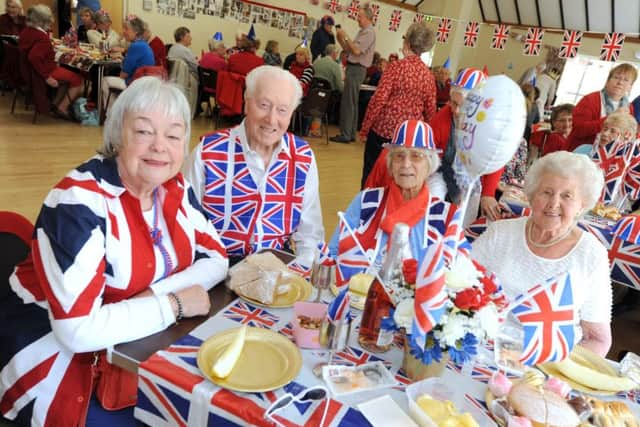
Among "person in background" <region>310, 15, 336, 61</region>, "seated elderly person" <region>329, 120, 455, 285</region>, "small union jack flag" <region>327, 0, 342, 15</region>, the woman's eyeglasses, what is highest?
"small union jack flag" <region>327, 0, 342, 15</region>

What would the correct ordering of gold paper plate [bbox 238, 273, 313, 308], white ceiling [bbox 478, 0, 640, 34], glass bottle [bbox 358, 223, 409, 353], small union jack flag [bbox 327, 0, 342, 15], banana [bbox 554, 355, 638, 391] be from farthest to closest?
white ceiling [bbox 478, 0, 640, 34] < small union jack flag [bbox 327, 0, 342, 15] < gold paper plate [bbox 238, 273, 313, 308] < banana [bbox 554, 355, 638, 391] < glass bottle [bbox 358, 223, 409, 353]

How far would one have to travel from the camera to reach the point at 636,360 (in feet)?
4.38

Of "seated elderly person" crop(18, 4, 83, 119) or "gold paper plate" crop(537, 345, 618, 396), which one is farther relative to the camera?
"seated elderly person" crop(18, 4, 83, 119)

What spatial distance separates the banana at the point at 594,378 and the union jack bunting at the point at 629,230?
5.01ft

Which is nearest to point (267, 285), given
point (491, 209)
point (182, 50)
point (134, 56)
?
point (491, 209)

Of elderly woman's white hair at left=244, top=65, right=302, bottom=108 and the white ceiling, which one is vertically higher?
the white ceiling

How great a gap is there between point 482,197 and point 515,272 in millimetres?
1268

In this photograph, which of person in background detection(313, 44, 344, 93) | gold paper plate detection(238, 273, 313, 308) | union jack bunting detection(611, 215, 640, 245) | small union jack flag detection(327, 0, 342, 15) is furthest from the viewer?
small union jack flag detection(327, 0, 342, 15)

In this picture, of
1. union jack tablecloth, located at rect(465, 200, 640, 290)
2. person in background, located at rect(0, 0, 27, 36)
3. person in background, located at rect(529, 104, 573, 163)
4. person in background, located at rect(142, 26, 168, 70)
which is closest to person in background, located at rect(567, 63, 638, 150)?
person in background, located at rect(529, 104, 573, 163)

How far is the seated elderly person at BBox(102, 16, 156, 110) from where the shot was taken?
5.57 metres

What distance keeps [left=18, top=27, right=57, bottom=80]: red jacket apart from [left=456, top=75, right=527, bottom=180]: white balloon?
603 centimetres

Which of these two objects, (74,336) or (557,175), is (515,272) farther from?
(74,336)

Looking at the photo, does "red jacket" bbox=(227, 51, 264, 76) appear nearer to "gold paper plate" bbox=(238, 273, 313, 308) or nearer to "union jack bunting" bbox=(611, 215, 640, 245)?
"union jack bunting" bbox=(611, 215, 640, 245)

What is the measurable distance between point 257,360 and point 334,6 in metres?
11.6
